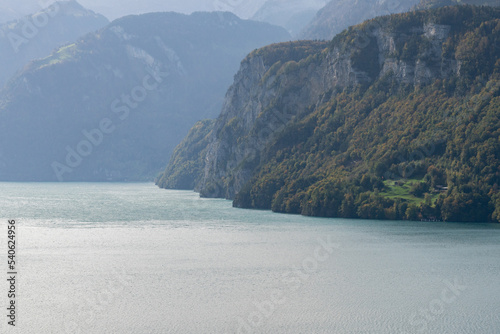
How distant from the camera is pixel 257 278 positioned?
7638 cm

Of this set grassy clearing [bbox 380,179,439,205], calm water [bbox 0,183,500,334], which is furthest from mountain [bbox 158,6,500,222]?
calm water [bbox 0,183,500,334]

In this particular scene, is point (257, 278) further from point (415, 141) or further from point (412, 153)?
point (415, 141)

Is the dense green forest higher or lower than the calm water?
higher

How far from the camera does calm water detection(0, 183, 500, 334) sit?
2293 inches

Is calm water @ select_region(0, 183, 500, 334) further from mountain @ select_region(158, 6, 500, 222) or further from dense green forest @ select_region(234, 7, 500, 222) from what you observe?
mountain @ select_region(158, 6, 500, 222)

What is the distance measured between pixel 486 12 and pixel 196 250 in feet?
410

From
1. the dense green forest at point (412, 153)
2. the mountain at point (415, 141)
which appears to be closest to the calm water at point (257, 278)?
the dense green forest at point (412, 153)

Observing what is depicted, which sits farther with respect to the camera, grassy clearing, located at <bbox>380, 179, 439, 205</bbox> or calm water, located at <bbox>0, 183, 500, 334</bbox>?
grassy clearing, located at <bbox>380, 179, 439, 205</bbox>

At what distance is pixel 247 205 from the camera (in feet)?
629

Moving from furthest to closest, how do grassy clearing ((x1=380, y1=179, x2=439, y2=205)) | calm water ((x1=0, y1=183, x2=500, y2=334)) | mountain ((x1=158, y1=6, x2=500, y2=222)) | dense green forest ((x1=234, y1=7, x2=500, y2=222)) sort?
grassy clearing ((x1=380, y1=179, x2=439, y2=205)) → mountain ((x1=158, y1=6, x2=500, y2=222)) → dense green forest ((x1=234, y1=7, x2=500, y2=222)) → calm water ((x1=0, y1=183, x2=500, y2=334))

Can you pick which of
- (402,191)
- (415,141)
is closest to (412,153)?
(415,141)

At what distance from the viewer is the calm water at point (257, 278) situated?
58.2 m

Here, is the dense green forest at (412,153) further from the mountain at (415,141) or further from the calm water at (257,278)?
the calm water at (257,278)

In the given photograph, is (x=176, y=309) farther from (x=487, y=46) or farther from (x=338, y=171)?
(x=487, y=46)
